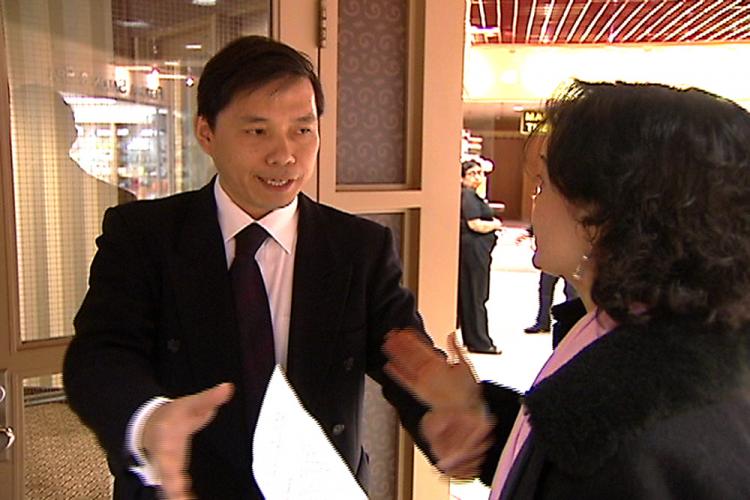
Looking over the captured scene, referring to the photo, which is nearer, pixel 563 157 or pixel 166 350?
pixel 563 157

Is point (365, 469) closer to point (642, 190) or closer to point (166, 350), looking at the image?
point (166, 350)

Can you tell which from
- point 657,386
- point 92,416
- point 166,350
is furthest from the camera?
point 166,350

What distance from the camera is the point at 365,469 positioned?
1.46 metres

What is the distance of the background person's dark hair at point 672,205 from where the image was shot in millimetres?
844

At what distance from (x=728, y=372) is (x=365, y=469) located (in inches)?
30.7

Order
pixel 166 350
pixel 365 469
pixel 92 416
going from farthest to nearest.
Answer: pixel 365 469
pixel 166 350
pixel 92 416

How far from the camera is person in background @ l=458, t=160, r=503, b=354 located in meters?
5.95

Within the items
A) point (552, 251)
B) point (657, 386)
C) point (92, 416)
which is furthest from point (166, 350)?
point (657, 386)

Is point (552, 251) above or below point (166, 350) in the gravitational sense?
above

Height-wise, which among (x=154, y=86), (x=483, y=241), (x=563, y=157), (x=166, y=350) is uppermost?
Answer: (x=154, y=86)

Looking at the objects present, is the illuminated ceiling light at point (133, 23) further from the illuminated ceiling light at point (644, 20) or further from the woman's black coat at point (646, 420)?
the illuminated ceiling light at point (644, 20)

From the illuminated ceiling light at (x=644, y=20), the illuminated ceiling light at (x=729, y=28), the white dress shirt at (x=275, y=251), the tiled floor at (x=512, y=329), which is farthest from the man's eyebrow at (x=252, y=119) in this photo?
the illuminated ceiling light at (x=729, y=28)

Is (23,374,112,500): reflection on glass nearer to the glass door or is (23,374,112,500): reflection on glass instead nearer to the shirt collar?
the glass door

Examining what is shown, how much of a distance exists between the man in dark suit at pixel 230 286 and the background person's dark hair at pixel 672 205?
1.71 ft
